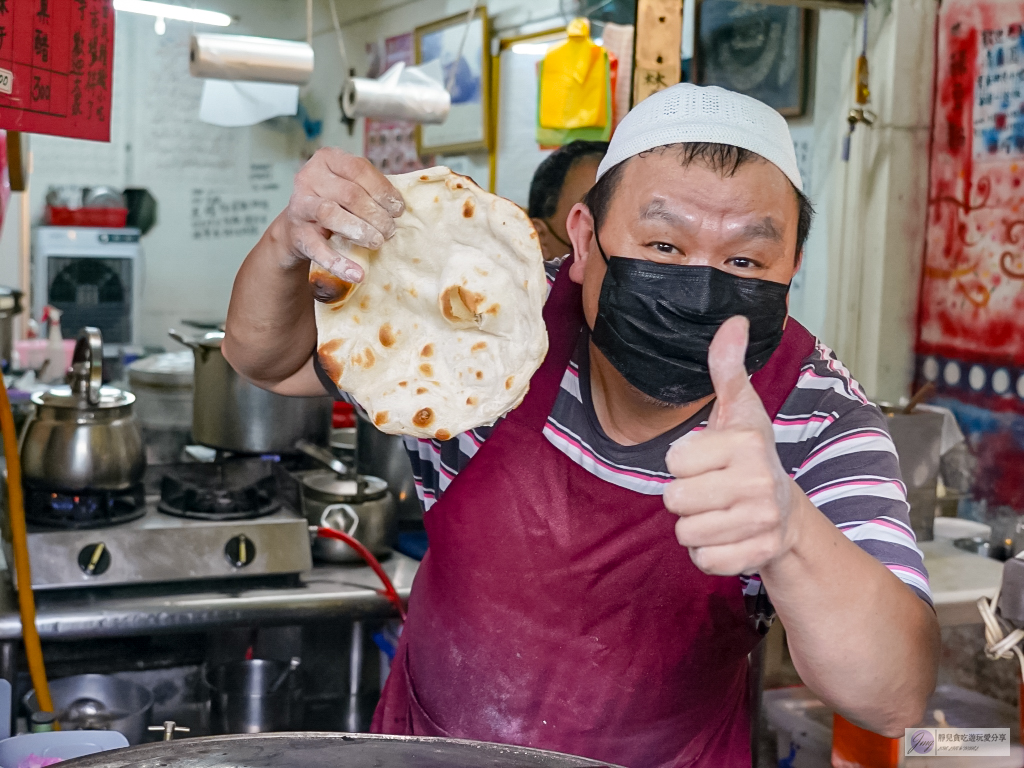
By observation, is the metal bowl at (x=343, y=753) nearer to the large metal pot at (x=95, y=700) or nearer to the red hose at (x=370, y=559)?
the red hose at (x=370, y=559)

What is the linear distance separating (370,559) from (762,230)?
1.36m

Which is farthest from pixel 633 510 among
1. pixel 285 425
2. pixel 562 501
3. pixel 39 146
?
pixel 39 146

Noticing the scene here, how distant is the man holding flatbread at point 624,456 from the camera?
1343 mm

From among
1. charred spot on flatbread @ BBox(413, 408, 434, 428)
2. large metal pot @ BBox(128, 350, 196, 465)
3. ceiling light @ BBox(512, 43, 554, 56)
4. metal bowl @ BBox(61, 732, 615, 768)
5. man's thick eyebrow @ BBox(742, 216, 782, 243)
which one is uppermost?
ceiling light @ BBox(512, 43, 554, 56)

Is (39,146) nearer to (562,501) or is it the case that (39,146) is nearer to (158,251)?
(158,251)

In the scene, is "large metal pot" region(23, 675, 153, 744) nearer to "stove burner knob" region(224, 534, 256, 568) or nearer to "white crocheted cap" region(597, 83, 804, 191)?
"stove burner knob" region(224, 534, 256, 568)

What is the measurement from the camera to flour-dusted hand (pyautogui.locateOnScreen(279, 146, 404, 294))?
50.3 inches

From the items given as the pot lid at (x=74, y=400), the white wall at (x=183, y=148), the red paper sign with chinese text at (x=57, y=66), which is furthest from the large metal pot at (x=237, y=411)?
the white wall at (x=183, y=148)

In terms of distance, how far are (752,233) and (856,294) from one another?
7.61 feet

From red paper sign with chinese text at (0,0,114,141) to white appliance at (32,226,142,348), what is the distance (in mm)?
4673

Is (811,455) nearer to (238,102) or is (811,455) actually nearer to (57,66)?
(57,66)

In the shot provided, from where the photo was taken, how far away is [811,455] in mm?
1450

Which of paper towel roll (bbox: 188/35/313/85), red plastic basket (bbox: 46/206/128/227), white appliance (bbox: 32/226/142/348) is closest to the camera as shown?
paper towel roll (bbox: 188/35/313/85)

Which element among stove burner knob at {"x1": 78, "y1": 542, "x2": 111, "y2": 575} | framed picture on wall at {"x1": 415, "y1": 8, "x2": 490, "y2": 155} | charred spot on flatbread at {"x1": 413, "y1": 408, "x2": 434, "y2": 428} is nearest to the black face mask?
charred spot on flatbread at {"x1": 413, "y1": 408, "x2": 434, "y2": 428}
